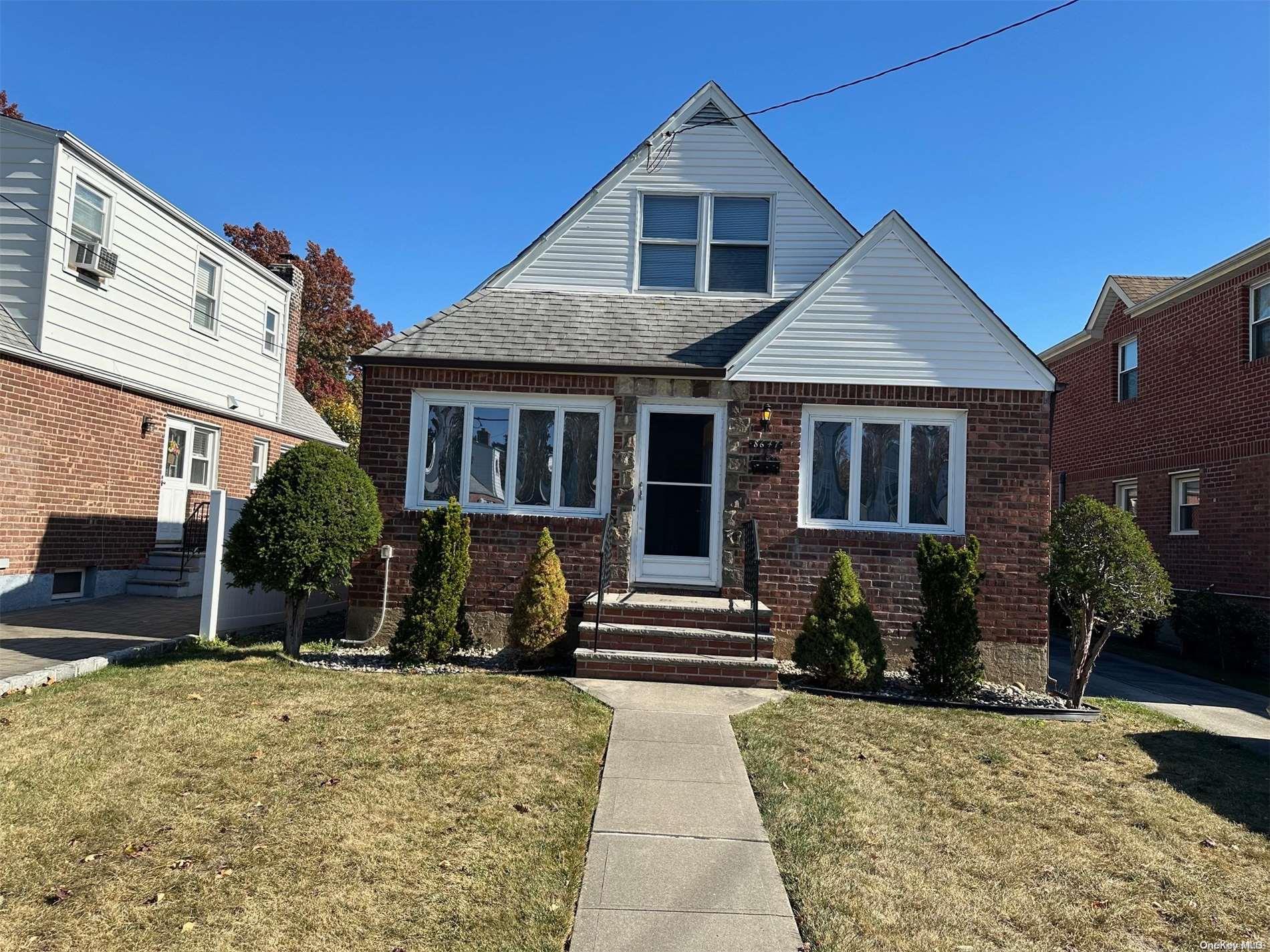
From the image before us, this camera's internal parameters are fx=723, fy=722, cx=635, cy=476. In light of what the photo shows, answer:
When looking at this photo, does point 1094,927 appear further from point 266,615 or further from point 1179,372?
point 1179,372

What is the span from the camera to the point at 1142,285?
1540 cm

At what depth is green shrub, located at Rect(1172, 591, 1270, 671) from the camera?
36.0 feet

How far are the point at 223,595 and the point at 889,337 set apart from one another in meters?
8.48

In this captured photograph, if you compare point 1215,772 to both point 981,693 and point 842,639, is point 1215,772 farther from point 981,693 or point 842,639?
point 842,639

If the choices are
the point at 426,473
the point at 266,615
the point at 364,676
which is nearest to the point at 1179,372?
the point at 426,473

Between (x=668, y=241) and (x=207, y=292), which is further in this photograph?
(x=207, y=292)

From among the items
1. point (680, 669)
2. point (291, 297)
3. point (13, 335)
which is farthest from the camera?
point (291, 297)

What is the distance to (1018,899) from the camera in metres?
3.56

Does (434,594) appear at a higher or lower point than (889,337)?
lower

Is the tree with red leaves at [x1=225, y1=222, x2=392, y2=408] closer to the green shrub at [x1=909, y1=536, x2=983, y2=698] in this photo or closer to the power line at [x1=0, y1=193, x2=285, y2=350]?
the power line at [x1=0, y1=193, x2=285, y2=350]

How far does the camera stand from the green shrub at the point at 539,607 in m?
7.52

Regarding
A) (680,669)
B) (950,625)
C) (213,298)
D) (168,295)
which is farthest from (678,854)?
(213,298)

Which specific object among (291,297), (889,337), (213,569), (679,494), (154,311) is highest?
(291,297)

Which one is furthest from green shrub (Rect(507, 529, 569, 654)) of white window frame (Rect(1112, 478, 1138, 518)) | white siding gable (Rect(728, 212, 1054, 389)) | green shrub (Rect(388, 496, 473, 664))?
white window frame (Rect(1112, 478, 1138, 518))
